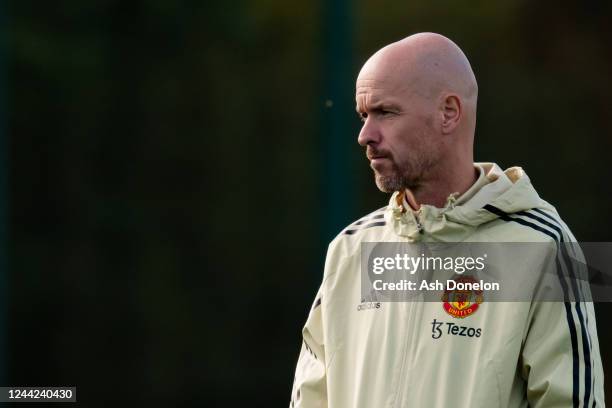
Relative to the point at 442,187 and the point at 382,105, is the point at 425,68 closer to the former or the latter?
the point at 382,105

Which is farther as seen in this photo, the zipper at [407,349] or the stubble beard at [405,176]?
the stubble beard at [405,176]

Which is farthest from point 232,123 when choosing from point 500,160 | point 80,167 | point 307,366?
point 307,366

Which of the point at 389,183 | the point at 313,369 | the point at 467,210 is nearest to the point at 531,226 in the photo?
the point at 467,210

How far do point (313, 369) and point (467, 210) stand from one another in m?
Answer: 0.57

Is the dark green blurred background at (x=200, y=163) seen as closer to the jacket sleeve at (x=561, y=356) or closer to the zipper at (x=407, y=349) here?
the zipper at (x=407, y=349)

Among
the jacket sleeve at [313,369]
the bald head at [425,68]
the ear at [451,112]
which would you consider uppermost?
the bald head at [425,68]

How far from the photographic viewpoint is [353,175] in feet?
15.5

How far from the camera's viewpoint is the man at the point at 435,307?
2.79 m

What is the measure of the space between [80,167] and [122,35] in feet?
1.80

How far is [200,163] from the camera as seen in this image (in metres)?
4.91

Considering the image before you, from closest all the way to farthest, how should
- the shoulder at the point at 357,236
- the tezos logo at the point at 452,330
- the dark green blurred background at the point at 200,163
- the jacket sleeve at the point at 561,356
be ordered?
the jacket sleeve at the point at 561,356 → the tezos logo at the point at 452,330 → the shoulder at the point at 357,236 → the dark green blurred background at the point at 200,163

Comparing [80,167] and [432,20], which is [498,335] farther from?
[80,167]

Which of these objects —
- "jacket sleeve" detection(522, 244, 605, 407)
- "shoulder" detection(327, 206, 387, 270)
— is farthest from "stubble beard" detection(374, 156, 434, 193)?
"jacket sleeve" detection(522, 244, 605, 407)

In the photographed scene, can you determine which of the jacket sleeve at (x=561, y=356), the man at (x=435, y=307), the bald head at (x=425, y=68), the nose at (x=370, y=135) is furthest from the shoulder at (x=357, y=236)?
the jacket sleeve at (x=561, y=356)
